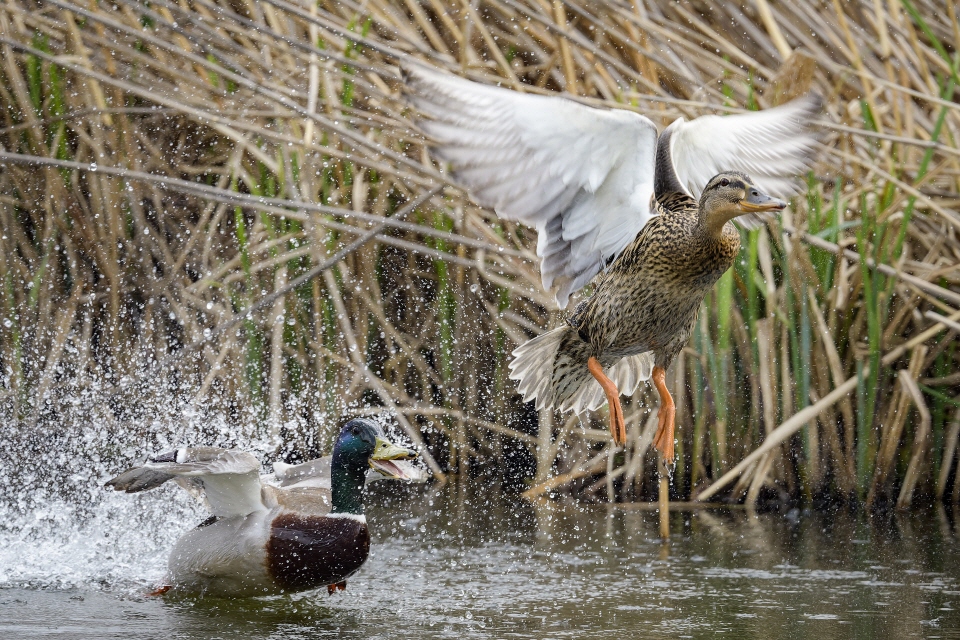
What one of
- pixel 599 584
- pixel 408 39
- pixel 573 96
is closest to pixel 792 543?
pixel 599 584

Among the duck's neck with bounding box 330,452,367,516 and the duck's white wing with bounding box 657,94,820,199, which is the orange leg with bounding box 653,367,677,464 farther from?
the duck's neck with bounding box 330,452,367,516

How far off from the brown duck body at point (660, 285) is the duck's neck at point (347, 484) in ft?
3.20

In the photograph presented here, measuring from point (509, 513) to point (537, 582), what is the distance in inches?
39.2

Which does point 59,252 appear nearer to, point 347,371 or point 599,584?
point 347,371

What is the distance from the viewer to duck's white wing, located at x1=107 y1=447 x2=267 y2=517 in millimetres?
3598

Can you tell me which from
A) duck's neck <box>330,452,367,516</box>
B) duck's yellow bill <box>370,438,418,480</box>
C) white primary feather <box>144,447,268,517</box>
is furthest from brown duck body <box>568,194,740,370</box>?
white primary feather <box>144,447,268,517</box>

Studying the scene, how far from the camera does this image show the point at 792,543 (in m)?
4.35

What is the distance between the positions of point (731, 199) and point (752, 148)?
804 millimetres

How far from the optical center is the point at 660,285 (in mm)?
4051

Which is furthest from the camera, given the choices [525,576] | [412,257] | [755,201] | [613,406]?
[412,257]

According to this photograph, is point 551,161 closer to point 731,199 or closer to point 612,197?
point 612,197

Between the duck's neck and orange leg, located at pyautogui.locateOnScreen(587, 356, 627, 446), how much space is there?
83 centimetres

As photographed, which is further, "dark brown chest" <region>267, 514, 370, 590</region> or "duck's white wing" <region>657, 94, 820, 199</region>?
"duck's white wing" <region>657, 94, 820, 199</region>

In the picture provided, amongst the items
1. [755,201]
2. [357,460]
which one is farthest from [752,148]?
[357,460]
